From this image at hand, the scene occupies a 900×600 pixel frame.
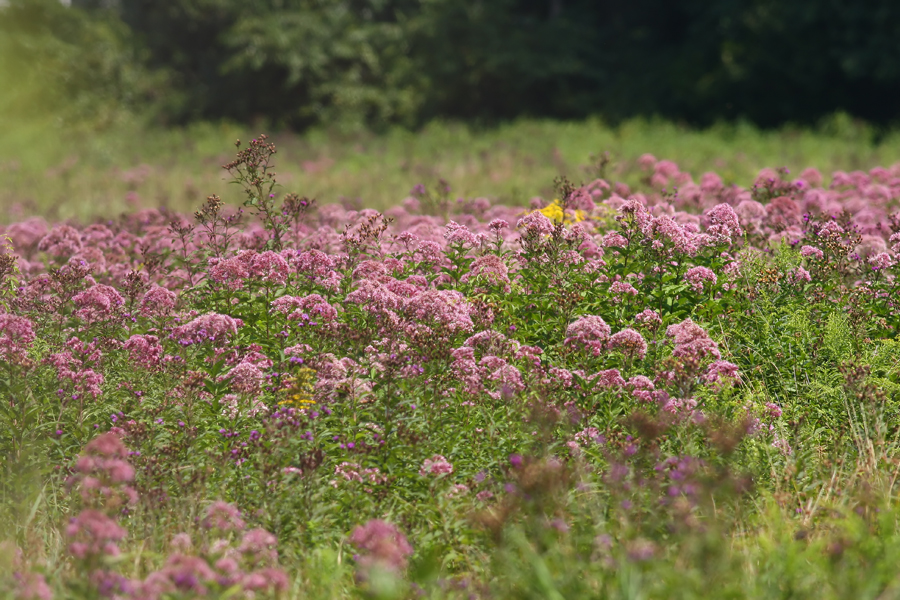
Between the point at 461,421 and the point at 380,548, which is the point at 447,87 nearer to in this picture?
the point at 461,421

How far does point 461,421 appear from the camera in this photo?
531cm

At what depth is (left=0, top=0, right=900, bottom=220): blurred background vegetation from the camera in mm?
23516

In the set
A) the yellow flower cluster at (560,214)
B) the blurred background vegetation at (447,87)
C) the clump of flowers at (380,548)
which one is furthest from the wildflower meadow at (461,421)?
the blurred background vegetation at (447,87)

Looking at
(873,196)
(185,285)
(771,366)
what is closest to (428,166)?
(873,196)

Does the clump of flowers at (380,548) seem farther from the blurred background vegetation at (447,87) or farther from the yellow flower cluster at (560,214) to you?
the blurred background vegetation at (447,87)

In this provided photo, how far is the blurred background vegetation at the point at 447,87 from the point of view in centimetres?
2352

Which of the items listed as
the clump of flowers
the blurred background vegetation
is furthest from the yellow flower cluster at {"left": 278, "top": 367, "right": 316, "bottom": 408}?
the blurred background vegetation

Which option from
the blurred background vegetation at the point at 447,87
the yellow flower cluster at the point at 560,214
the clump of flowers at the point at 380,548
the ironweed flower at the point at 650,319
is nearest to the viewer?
the clump of flowers at the point at 380,548

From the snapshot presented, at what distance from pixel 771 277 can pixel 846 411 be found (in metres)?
1.08

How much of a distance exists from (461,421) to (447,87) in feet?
96.9

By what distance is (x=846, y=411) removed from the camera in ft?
18.6

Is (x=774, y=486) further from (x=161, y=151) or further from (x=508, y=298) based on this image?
(x=161, y=151)

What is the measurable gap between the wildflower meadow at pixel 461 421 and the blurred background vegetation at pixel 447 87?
41.7 ft

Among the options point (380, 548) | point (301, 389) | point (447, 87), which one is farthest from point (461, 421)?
point (447, 87)
